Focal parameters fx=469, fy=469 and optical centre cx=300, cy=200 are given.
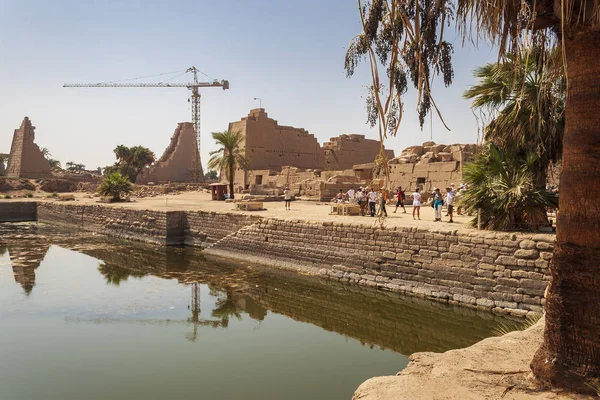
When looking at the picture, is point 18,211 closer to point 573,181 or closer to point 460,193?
point 460,193

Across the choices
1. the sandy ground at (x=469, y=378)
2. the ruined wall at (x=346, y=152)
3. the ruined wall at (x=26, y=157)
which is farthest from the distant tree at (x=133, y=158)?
the sandy ground at (x=469, y=378)

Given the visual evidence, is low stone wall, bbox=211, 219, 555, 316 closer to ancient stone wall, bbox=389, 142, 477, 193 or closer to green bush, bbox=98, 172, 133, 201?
ancient stone wall, bbox=389, 142, 477, 193

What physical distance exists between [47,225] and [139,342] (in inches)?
896

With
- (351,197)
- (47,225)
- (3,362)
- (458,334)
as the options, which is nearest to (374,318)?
(458,334)

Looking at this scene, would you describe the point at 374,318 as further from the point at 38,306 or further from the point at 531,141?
the point at 38,306

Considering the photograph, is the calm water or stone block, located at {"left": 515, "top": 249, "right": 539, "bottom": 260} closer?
the calm water

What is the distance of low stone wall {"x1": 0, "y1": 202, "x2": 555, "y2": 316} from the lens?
30.5ft

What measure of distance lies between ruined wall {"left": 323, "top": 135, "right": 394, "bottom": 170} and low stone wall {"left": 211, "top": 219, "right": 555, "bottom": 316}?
68.7 feet

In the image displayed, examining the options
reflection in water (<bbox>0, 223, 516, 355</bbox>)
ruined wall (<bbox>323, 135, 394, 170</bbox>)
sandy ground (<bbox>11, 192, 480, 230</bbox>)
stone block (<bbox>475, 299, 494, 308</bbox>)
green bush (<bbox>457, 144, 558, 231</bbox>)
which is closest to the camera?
reflection in water (<bbox>0, 223, 516, 355</bbox>)

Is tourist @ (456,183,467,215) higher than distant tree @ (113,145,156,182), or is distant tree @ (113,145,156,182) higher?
distant tree @ (113,145,156,182)

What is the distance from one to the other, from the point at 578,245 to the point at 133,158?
168ft

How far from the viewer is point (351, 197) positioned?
18672 mm

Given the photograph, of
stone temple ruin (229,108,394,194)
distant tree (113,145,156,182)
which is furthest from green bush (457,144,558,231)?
distant tree (113,145,156,182)

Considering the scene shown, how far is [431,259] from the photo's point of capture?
10.8m
